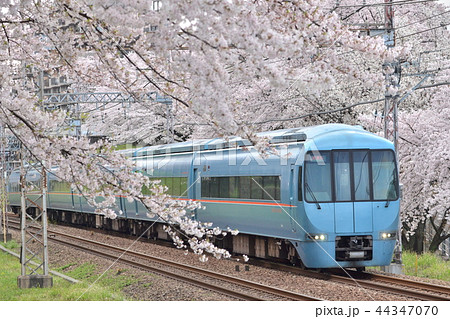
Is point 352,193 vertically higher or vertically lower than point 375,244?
higher

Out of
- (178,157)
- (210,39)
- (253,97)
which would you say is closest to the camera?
(210,39)

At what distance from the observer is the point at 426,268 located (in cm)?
1811

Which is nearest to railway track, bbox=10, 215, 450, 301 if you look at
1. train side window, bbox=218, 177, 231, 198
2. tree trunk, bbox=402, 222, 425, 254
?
train side window, bbox=218, 177, 231, 198

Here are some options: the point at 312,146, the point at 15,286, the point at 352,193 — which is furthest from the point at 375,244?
the point at 15,286

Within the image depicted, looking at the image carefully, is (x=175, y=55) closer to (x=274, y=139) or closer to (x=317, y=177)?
(x=317, y=177)

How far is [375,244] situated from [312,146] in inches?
92.9

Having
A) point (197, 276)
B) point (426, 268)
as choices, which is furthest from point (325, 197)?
point (426, 268)

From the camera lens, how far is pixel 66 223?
3653 cm

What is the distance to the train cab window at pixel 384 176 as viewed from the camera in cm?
1503

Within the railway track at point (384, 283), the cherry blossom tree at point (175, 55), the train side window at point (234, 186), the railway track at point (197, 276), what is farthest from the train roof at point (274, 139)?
the cherry blossom tree at point (175, 55)

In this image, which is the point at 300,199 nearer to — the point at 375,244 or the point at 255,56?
the point at 375,244

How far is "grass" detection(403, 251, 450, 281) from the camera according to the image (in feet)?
55.4

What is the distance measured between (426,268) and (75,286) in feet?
28.9

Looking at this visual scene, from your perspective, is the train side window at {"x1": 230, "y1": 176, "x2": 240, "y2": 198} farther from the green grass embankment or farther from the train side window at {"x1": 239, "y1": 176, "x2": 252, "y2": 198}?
the green grass embankment
